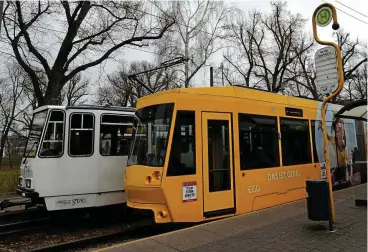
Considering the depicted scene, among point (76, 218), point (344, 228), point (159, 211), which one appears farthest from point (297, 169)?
point (76, 218)

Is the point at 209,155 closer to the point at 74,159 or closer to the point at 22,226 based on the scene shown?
the point at 74,159

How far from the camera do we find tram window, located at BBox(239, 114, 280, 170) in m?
8.24

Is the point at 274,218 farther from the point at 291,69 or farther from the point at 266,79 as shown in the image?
the point at 291,69

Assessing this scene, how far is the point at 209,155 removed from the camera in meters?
7.59

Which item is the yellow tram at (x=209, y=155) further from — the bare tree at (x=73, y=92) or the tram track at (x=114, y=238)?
the bare tree at (x=73, y=92)

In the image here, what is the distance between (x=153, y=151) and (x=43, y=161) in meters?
2.98

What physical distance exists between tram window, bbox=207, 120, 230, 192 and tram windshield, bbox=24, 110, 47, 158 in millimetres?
4296

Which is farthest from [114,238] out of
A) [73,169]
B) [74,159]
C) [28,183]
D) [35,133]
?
[35,133]

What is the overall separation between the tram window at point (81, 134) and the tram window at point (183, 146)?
2937 millimetres

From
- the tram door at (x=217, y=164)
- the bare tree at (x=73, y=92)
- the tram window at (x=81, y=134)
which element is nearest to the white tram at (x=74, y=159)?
the tram window at (x=81, y=134)

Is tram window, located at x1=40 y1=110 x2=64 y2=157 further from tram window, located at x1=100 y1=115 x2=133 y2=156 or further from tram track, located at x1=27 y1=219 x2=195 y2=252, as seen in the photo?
tram track, located at x1=27 y1=219 x2=195 y2=252

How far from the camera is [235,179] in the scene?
7.89 meters

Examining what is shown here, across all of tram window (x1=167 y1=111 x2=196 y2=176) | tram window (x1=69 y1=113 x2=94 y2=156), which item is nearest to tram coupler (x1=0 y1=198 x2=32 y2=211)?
tram window (x1=69 y1=113 x2=94 y2=156)

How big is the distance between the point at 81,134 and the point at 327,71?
593 cm
